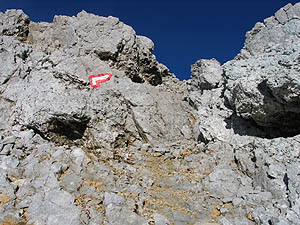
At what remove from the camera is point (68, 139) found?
1712cm

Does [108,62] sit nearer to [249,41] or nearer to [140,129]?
[140,129]

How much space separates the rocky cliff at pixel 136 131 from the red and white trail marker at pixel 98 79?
51 centimetres

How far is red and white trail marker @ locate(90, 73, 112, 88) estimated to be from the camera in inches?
807

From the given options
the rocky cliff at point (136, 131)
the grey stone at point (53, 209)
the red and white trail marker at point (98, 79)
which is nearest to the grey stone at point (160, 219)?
the rocky cliff at point (136, 131)

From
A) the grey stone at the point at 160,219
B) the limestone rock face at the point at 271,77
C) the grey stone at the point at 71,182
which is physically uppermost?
the limestone rock face at the point at 271,77

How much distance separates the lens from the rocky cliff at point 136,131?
11.6 m

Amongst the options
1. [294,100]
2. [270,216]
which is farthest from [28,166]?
[294,100]

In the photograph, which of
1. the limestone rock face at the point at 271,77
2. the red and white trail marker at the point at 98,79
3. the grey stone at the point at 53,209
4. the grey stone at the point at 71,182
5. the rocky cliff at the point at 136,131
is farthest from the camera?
the red and white trail marker at the point at 98,79

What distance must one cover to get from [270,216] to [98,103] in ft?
41.5

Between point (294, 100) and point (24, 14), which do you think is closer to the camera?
point (294, 100)

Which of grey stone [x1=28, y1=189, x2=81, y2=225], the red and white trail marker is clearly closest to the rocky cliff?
grey stone [x1=28, y1=189, x2=81, y2=225]

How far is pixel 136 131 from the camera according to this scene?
61.8 ft

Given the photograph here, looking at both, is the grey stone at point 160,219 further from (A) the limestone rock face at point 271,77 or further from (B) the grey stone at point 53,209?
(A) the limestone rock face at point 271,77

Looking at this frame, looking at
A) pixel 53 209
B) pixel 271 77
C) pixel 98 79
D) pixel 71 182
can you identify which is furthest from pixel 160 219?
pixel 98 79
